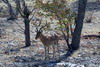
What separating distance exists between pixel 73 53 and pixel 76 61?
4.69 ft

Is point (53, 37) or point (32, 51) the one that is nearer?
point (53, 37)

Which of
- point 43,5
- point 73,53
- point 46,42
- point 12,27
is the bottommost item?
point 12,27

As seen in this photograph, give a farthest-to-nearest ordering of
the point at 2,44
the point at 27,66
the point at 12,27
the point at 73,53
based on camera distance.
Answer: the point at 12,27, the point at 2,44, the point at 73,53, the point at 27,66

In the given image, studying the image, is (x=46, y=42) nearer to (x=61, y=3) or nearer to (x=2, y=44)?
(x=61, y=3)

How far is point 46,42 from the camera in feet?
31.9

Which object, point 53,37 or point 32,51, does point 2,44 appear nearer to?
point 32,51

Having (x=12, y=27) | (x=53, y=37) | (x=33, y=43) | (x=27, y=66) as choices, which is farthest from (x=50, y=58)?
(x=12, y=27)

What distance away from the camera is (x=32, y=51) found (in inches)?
449

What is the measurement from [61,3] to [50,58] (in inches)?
84.5

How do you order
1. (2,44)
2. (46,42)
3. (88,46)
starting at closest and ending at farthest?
(46,42) < (88,46) < (2,44)

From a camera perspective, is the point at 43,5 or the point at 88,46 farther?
the point at 88,46

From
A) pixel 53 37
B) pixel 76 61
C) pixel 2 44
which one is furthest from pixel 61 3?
pixel 2 44

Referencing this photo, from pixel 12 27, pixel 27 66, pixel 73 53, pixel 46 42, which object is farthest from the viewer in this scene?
pixel 12 27

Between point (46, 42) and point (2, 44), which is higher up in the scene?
point (46, 42)
